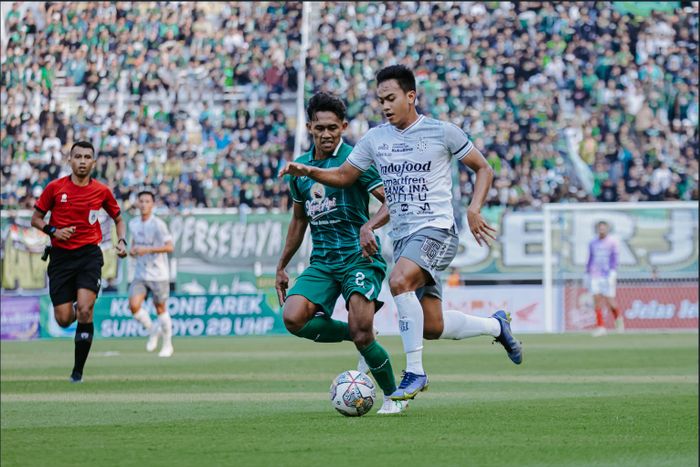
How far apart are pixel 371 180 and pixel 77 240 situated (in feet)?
17.4

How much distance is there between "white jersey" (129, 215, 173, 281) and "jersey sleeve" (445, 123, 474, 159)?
12.6m

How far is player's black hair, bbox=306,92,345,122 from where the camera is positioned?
386 inches

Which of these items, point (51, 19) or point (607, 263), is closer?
point (607, 263)

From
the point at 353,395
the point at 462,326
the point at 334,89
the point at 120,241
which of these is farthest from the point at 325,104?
the point at 334,89

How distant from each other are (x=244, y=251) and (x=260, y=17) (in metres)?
11.7

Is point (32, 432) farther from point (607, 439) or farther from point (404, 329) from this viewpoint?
point (607, 439)

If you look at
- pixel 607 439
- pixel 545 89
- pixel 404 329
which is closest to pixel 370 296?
pixel 404 329

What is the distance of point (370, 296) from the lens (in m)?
9.82

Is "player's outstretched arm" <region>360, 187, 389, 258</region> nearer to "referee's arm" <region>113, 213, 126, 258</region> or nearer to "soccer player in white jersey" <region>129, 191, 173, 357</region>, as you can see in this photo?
"referee's arm" <region>113, 213, 126, 258</region>

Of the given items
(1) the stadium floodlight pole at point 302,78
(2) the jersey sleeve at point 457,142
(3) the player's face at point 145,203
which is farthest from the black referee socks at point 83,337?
(1) the stadium floodlight pole at point 302,78

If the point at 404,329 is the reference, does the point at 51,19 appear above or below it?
above

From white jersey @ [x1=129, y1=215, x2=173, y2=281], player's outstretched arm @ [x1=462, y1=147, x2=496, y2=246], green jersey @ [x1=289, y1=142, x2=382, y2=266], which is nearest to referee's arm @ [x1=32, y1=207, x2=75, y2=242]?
green jersey @ [x1=289, y1=142, x2=382, y2=266]

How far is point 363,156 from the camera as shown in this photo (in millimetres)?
9789

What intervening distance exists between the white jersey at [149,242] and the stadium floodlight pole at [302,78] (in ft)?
41.9
